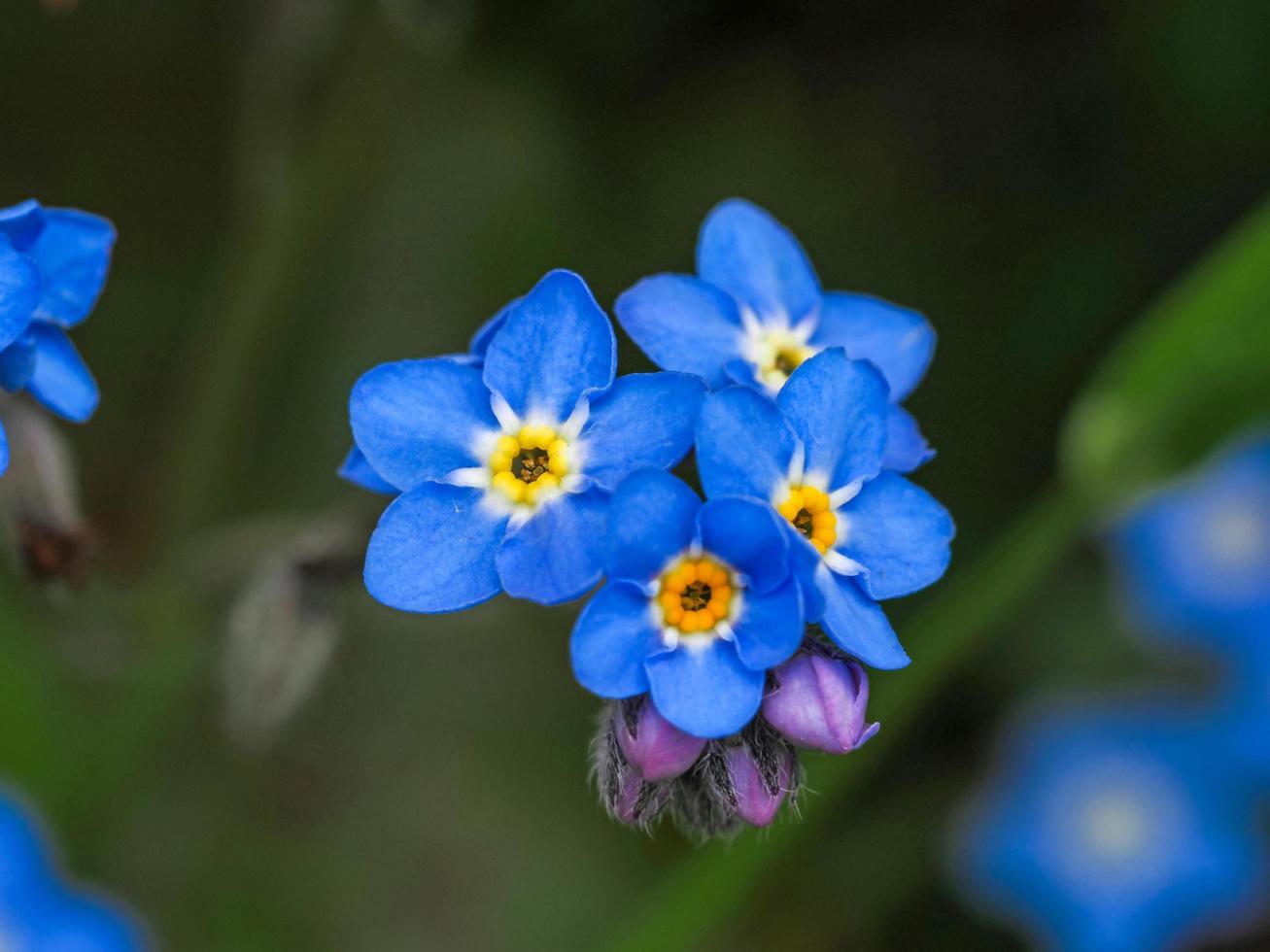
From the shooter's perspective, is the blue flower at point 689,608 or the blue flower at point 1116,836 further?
the blue flower at point 1116,836

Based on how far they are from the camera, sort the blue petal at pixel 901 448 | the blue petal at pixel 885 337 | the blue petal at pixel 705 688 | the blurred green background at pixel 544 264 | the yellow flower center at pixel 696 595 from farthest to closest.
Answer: the blurred green background at pixel 544 264 < the blue petal at pixel 885 337 < the blue petal at pixel 901 448 < the yellow flower center at pixel 696 595 < the blue petal at pixel 705 688

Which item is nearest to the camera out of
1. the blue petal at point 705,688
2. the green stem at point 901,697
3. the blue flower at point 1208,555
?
the blue petal at point 705,688

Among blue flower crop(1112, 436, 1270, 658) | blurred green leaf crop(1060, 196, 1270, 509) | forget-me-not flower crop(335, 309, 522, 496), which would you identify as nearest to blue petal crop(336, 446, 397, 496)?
forget-me-not flower crop(335, 309, 522, 496)

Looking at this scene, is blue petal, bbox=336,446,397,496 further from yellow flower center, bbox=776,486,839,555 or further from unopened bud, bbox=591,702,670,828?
yellow flower center, bbox=776,486,839,555

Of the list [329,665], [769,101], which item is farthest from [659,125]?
[329,665]

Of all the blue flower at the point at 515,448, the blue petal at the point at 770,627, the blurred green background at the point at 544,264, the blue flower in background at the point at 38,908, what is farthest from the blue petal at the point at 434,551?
the blue flower in background at the point at 38,908

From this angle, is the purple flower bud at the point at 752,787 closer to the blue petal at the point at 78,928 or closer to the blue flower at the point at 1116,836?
the blue petal at the point at 78,928

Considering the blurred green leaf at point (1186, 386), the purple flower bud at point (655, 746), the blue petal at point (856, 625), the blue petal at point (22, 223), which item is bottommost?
the purple flower bud at point (655, 746)

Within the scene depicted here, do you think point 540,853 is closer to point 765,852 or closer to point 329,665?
point 329,665
